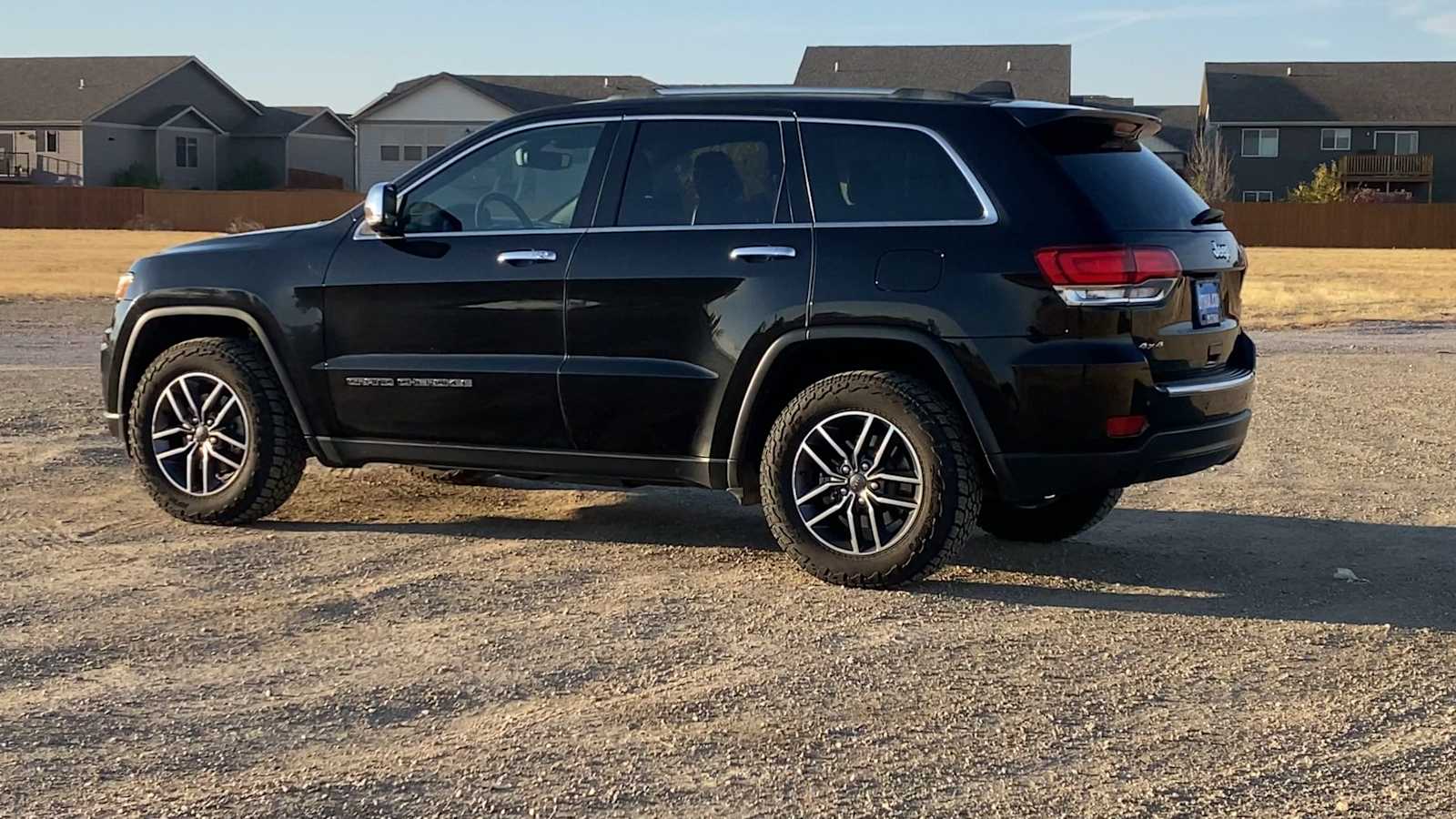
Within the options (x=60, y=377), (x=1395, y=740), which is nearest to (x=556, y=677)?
(x=1395, y=740)

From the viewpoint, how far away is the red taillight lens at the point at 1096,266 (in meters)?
6.08

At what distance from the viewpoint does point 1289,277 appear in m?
37.4

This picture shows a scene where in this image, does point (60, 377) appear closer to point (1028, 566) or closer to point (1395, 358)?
point (1028, 566)

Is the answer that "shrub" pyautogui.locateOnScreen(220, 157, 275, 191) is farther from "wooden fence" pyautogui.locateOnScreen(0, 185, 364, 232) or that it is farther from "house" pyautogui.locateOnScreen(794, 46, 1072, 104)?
"house" pyautogui.locateOnScreen(794, 46, 1072, 104)

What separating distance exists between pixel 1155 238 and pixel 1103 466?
2.78 ft

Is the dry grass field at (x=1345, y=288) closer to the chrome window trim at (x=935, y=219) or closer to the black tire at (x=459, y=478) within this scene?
the black tire at (x=459, y=478)

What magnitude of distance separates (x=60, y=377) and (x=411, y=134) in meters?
60.4

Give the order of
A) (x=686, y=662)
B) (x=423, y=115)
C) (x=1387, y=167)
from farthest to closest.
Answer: (x=423, y=115)
(x=1387, y=167)
(x=686, y=662)

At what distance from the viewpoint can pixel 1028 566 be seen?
282 inches

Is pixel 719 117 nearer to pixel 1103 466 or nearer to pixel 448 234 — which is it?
pixel 448 234

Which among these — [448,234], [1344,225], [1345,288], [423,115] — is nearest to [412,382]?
[448,234]

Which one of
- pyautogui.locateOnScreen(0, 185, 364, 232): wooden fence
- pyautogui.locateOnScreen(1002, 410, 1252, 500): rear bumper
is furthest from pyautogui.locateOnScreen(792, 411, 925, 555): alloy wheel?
pyautogui.locateOnScreen(0, 185, 364, 232): wooden fence

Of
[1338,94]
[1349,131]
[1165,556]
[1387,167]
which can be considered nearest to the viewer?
[1165,556]

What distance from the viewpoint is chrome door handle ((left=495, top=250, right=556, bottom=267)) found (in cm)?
700
